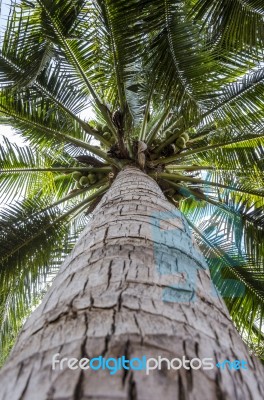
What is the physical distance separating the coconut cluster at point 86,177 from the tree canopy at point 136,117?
14 millimetres

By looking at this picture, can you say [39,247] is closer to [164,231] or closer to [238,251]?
[238,251]

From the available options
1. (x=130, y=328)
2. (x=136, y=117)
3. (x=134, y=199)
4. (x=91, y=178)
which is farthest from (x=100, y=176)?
(x=130, y=328)

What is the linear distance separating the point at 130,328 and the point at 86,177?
4.29 metres

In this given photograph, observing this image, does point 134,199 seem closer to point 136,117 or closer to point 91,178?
point 91,178

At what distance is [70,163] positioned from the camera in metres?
6.27

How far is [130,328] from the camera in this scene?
83cm

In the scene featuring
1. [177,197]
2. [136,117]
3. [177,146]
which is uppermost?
[136,117]

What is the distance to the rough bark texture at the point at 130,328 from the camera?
2.23 feet

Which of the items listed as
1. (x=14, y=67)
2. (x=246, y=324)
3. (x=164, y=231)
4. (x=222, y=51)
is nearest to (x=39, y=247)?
(x=14, y=67)

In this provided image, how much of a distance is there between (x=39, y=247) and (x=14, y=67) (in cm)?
232

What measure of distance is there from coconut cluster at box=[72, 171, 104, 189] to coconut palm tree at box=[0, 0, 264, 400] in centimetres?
2

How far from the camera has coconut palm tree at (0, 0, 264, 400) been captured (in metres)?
0.80

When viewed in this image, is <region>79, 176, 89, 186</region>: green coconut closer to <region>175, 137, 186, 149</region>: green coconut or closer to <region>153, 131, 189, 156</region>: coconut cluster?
<region>153, 131, 189, 156</region>: coconut cluster

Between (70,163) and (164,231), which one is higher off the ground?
(70,163)
